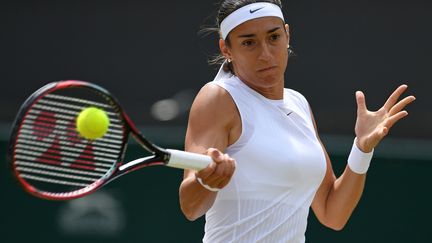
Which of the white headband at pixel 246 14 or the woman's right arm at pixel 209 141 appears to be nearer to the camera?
the woman's right arm at pixel 209 141

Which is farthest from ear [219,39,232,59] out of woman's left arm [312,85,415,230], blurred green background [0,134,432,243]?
blurred green background [0,134,432,243]

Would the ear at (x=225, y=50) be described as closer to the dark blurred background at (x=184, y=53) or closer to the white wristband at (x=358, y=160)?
the white wristband at (x=358, y=160)

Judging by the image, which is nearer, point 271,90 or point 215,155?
point 215,155

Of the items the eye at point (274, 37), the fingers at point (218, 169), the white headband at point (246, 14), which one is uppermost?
the white headband at point (246, 14)

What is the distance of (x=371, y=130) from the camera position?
3.49 metres

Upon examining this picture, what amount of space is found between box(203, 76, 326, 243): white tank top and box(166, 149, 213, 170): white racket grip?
32cm

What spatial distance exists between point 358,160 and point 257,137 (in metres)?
0.53

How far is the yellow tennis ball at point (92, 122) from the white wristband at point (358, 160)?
114cm

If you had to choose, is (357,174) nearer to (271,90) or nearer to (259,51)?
(271,90)

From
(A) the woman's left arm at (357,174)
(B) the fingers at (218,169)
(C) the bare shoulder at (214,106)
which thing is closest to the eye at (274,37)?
(C) the bare shoulder at (214,106)

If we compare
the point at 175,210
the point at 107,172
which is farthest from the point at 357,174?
the point at 175,210

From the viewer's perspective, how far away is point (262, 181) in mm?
3232

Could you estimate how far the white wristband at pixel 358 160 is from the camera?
3.54 m

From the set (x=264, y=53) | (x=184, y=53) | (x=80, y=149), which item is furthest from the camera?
(x=184, y=53)
